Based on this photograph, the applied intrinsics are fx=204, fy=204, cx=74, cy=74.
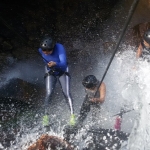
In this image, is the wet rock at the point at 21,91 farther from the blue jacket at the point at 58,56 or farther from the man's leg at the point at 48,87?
the blue jacket at the point at 58,56

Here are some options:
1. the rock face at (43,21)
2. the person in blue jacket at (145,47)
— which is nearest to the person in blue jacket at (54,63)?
the person in blue jacket at (145,47)

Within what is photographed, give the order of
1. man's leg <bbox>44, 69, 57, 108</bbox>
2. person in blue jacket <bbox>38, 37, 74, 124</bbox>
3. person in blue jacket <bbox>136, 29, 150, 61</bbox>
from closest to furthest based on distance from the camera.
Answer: person in blue jacket <bbox>38, 37, 74, 124</bbox>, person in blue jacket <bbox>136, 29, 150, 61</bbox>, man's leg <bbox>44, 69, 57, 108</bbox>

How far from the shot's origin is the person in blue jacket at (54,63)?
15.1 feet

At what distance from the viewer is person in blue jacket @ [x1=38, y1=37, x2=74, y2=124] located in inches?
181

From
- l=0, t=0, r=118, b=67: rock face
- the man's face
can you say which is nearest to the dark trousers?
the man's face

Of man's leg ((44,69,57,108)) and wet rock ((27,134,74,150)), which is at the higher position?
man's leg ((44,69,57,108))

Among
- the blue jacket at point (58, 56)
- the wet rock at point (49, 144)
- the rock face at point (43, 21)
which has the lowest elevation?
the wet rock at point (49, 144)

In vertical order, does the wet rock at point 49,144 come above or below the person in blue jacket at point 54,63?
below

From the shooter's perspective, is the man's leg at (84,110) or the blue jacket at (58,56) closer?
the blue jacket at (58,56)

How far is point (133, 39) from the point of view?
7.66m

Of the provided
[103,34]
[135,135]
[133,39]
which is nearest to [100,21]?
[103,34]

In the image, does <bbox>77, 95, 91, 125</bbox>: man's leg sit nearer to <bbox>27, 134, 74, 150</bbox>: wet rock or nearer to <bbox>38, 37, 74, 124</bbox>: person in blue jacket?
<bbox>38, 37, 74, 124</bbox>: person in blue jacket

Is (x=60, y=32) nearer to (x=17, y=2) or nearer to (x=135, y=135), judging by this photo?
(x=17, y=2)

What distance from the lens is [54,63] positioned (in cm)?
464
